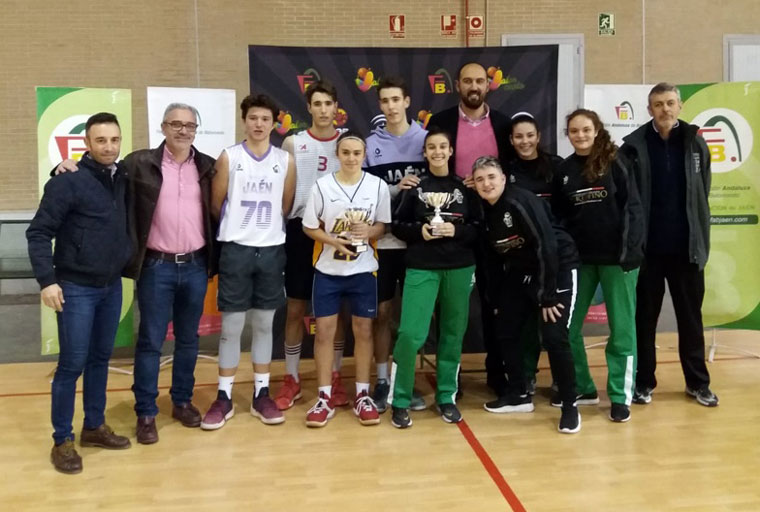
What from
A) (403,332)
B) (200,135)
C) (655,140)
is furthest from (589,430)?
(200,135)

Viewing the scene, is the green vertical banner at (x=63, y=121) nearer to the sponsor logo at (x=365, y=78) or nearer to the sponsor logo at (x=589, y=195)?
the sponsor logo at (x=365, y=78)

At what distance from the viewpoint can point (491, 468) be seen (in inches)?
107

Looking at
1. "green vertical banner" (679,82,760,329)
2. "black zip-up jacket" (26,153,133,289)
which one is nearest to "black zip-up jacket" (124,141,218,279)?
"black zip-up jacket" (26,153,133,289)

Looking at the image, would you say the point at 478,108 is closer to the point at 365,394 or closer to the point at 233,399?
the point at 365,394

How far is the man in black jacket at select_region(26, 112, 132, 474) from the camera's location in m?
2.63

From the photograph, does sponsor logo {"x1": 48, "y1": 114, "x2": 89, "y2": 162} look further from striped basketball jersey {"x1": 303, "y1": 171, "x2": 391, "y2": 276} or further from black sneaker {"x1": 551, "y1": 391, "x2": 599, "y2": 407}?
black sneaker {"x1": 551, "y1": 391, "x2": 599, "y2": 407}

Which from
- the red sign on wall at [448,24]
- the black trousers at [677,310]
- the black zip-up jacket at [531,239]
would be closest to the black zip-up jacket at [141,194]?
the black zip-up jacket at [531,239]

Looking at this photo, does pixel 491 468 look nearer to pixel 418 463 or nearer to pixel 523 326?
pixel 418 463

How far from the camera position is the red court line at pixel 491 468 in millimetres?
2420

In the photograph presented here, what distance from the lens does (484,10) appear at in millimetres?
7281

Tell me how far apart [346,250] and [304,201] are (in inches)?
16.8

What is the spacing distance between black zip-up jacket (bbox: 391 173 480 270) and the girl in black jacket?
0.11 metres

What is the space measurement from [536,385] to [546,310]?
0.90 m

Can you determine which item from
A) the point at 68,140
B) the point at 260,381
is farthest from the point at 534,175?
the point at 68,140
